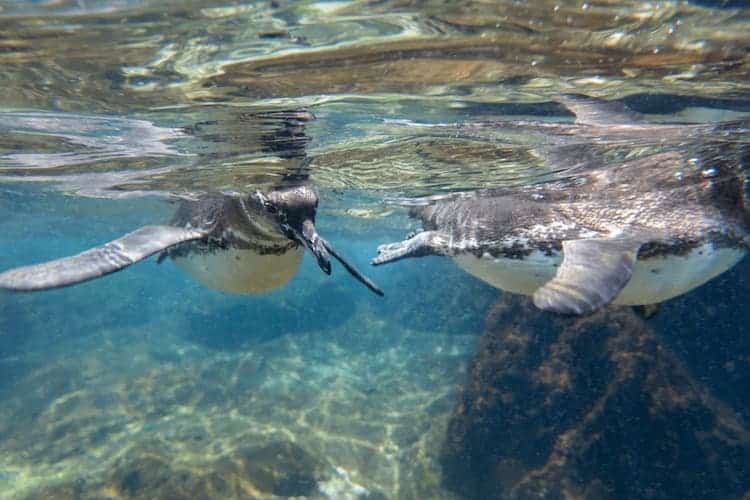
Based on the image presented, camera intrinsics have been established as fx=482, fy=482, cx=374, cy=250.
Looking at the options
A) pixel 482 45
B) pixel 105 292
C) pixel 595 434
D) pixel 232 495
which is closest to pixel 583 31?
pixel 482 45

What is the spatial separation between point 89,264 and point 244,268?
1.91 m

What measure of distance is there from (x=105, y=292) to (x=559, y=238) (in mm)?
31411

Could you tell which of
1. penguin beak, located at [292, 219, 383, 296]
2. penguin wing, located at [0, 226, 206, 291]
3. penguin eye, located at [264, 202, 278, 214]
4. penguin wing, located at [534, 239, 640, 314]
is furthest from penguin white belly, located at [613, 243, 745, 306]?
penguin wing, located at [0, 226, 206, 291]

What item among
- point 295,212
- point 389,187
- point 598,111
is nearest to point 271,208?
point 295,212

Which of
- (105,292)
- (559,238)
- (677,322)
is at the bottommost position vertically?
(105,292)

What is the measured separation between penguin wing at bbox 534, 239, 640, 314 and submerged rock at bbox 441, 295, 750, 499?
7533mm

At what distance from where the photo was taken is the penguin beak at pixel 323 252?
13.5 ft

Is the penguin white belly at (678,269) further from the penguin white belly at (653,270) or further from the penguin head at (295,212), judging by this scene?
the penguin head at (295,212)

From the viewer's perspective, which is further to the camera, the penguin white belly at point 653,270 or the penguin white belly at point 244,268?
the penguin white belly at point 244,268

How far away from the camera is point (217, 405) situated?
14312mm

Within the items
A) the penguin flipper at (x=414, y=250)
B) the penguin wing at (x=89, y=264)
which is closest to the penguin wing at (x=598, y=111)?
the penguin flipper at (x=414, y=250)

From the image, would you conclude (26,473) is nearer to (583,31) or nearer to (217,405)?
(217,405)

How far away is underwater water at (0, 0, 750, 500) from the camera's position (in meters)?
4.51

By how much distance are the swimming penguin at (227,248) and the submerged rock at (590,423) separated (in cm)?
726
